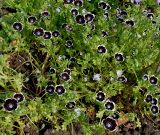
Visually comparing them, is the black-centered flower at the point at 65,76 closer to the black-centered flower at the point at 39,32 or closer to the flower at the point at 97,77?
the flower at the point at 97,77

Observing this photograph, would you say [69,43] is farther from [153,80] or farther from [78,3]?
[153,80]

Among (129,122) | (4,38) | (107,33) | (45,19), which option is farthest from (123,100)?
(4,38)

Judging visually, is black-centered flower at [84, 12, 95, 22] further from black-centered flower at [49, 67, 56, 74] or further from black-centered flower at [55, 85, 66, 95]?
black-centered flower at [55, 85, 66, 95]

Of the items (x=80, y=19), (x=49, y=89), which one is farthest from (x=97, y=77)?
(x=80, y=19)

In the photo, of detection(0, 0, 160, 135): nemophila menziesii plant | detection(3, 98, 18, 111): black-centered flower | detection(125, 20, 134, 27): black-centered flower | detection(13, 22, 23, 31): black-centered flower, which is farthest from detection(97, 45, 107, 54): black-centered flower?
detection(3, 98, 18, 111): black-centered flower

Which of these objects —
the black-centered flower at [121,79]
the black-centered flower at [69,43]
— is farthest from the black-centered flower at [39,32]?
the black-centered flower at [121,79]

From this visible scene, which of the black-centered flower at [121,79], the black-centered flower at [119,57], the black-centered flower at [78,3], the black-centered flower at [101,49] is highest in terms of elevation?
the black-centered flower at [78,3]

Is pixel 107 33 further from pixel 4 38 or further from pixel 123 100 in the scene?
pixel 4 38
